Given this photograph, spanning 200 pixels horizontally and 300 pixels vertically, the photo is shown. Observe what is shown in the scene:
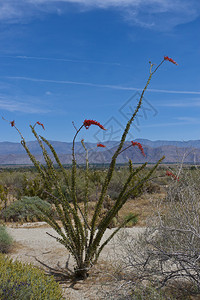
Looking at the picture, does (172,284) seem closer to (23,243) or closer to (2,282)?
(2,282)

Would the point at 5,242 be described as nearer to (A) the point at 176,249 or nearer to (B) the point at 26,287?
(B) the point at 26,287

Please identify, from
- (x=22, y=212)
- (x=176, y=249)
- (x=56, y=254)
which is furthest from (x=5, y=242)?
(x=22, y=212)

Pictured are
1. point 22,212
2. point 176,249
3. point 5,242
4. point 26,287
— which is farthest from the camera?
point 22,212

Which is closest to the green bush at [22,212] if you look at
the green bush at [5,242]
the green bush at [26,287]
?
the green bush at [5,242]

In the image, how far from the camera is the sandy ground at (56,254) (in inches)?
168

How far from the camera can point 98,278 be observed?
469cm

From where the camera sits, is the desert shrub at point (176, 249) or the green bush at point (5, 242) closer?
the desert shrub at point (176, 249)

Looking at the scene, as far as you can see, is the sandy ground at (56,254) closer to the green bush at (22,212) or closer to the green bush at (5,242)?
the green bush at (5,242)

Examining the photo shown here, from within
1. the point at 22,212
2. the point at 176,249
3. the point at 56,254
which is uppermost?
the point at 176,249

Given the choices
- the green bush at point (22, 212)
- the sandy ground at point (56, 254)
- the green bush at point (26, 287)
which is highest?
the green bush at point (26, 287)

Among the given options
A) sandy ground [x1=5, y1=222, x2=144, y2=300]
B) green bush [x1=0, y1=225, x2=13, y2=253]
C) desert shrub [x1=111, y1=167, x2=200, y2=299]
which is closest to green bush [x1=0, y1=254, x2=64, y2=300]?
sandy ground [x1=5, y1=222, x2=144, y2=300]

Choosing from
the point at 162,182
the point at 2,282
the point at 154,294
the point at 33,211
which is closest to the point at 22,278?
the point at 2,282

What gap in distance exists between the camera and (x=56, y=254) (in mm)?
5906

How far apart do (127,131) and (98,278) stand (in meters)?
2.32
